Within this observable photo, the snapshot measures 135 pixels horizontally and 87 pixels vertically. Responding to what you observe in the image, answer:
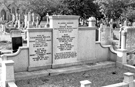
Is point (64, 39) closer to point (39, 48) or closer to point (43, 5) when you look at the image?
A: point (39, 48)

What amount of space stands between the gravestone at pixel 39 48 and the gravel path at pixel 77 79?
91cm

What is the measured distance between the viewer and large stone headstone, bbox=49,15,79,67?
8914 mm

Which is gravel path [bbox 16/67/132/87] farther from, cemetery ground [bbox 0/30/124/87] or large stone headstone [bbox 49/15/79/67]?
large stone headstone [bbox 49/15/79/67]

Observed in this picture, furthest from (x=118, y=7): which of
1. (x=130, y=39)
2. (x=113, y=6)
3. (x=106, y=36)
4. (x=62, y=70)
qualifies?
(x=62, y=70)

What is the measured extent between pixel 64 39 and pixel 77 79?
2.14 m

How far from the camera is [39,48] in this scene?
8617 millimetres

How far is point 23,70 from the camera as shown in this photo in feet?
27.8

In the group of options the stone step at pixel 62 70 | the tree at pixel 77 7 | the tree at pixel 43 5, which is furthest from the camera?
the tree at pixel 43 5

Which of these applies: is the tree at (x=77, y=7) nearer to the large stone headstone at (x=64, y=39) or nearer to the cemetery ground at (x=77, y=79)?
the large stone headstone at (x=64, y=39)

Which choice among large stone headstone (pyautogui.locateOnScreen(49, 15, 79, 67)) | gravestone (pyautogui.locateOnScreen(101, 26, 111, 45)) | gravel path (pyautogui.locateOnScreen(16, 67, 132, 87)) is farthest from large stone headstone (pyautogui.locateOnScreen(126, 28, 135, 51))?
large stone headstone (pyautogui.locateOnScreen(49, 15, 79, 67))

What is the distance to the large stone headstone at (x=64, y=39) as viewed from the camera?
891 cm

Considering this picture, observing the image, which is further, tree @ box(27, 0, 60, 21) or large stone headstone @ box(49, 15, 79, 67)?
tree @ box(27, 0, 60, 21)

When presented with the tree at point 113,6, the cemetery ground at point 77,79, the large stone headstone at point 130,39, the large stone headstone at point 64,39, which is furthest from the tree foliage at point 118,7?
the cemetery ground at point 77,79

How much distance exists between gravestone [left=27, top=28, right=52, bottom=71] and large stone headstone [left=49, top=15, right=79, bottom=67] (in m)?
0.29
